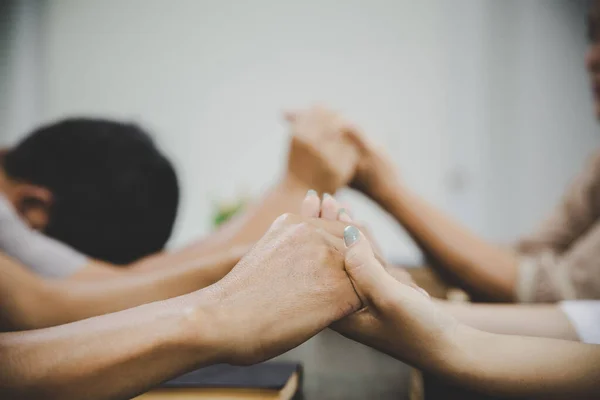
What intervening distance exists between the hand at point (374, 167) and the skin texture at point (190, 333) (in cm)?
47

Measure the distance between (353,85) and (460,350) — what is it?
1.83 metres

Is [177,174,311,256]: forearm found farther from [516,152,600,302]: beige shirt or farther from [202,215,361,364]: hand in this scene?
[516,152,600,302]: beige shirt

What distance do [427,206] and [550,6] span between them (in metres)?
1.78

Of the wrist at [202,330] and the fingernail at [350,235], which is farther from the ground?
the fingernail at [350,235]

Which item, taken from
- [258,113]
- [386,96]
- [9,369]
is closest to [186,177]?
[258,113]

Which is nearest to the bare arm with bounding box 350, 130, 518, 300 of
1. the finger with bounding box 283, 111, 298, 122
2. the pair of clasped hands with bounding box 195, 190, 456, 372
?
the finger with bounding box 283, 111, 298, 122

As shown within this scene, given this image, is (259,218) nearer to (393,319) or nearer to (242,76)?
(393,319)

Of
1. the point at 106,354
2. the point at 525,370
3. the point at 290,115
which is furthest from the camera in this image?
the point at 290,115

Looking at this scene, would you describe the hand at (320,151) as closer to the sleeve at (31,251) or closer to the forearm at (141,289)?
the forearm at (141,289)

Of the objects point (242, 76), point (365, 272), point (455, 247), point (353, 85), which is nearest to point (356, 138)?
point (455, 247)

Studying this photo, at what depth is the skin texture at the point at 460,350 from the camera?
1.29ft

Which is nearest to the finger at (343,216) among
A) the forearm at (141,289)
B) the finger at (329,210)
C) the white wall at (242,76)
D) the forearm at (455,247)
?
the finger at (329,210)

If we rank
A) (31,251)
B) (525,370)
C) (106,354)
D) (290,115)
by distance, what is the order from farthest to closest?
(290,115), (31,251), (525,370), (106,354)

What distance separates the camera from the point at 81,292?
559mm
